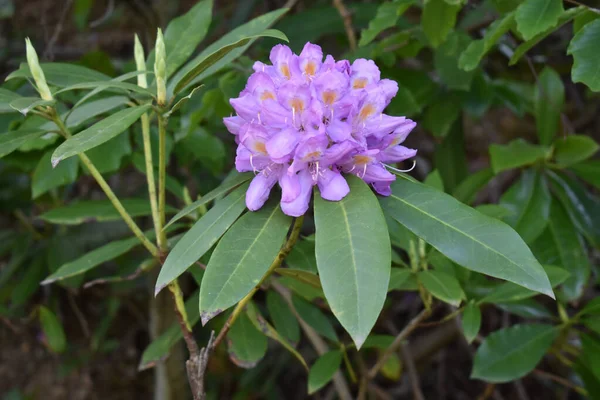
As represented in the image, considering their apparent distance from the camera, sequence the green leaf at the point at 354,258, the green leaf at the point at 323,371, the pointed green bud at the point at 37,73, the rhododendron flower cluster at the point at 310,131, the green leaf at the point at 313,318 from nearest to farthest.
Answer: the green leaf at the point at 354,258
the rhododendron flower cluster at the point at 310,131
the pointed green bud at the point at 37,73
the green leaf at the point at 323,371
the green leaf at the point at 313,318

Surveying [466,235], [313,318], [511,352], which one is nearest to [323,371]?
[313,318]

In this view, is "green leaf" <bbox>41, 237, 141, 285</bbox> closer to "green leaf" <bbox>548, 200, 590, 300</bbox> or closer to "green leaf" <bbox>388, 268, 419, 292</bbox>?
"green leaf" <bbox>388, 268, 419, 292</bbox>

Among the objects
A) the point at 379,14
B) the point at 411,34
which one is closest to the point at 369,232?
the point at 379,14

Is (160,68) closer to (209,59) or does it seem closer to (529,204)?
(209,59)

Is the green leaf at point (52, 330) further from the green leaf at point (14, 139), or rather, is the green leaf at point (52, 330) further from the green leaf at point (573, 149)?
the green leaf at point (573, 149)

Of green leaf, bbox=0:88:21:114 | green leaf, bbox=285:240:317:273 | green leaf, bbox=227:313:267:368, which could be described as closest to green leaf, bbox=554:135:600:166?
green leaf, bbox=285:240:317:273

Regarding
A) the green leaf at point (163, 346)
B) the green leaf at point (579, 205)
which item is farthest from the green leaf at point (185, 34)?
the green leaf at point (579, 205)
